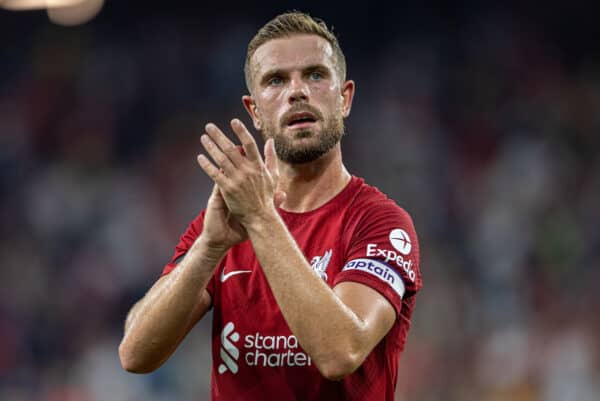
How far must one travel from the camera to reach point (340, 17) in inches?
459

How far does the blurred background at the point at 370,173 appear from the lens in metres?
8.31

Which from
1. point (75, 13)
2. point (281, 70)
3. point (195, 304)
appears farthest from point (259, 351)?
point (75, 13)

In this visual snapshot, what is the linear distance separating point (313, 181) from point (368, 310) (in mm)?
768

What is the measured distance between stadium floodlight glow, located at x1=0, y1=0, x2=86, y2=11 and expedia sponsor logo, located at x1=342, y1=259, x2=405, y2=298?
9527 mm

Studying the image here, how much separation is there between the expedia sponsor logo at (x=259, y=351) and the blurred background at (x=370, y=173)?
4982 millimetres

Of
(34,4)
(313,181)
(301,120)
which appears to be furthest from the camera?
(34,4)

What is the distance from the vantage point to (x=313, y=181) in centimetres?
357

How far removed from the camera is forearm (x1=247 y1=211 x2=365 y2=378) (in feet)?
9.12

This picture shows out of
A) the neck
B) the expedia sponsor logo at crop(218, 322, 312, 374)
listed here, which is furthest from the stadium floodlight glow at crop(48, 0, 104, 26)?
the expedia sponsor logo at crop(218, 322, 312, 374)

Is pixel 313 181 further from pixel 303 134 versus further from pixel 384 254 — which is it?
pixel 384 254

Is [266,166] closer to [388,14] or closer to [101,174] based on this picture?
[101,174]

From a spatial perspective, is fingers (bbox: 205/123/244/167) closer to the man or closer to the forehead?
the man

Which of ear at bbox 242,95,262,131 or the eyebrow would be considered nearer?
the eyebrow

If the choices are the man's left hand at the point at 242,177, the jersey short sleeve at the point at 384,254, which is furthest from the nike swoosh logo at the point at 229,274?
the man's left hand at the point at 242,177
